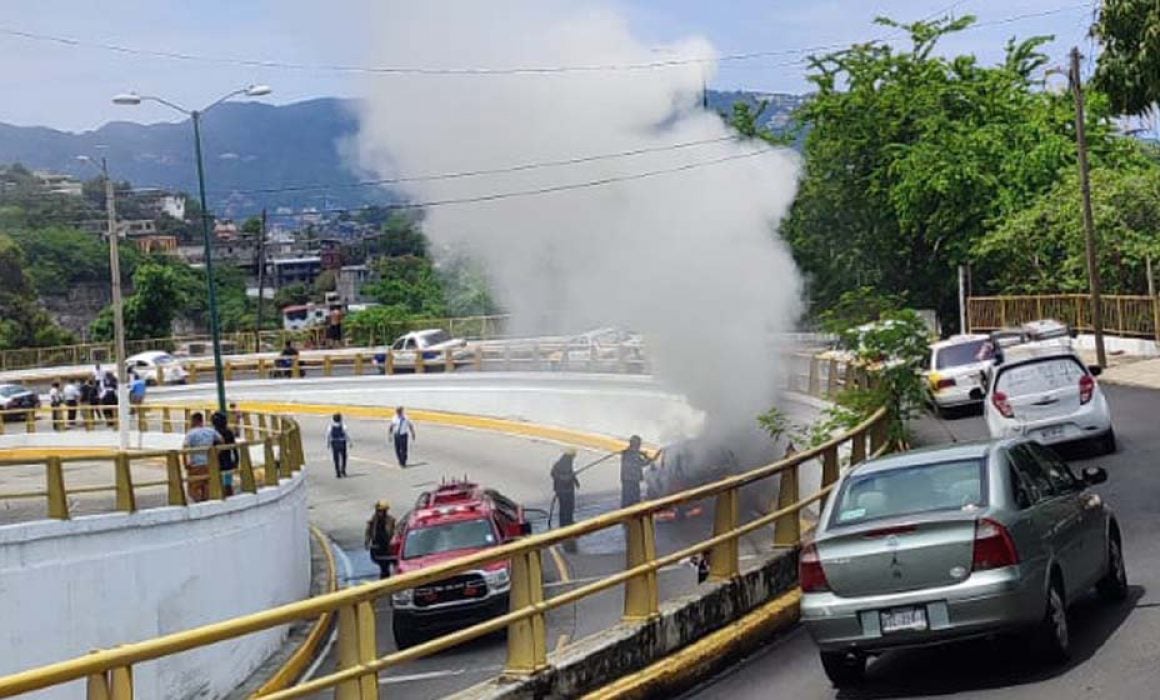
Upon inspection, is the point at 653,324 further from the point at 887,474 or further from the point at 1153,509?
the point at 887,474

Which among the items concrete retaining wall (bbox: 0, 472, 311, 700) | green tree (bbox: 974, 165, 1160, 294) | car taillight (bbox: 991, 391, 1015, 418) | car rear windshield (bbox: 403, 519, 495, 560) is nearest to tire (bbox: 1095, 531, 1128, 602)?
concrete retaining wall (bbox: 0, 472, 311, 700)

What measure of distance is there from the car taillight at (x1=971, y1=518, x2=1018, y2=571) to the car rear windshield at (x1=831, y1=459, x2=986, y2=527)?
0.35 meters

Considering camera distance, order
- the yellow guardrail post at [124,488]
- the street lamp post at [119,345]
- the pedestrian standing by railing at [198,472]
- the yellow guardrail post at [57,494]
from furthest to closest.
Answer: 1. the street lamp post at [119,345]
2. the pedestrian standing by railing at [198,472]
3. the yellow guardrail post at [124,488]
4. the yellow guardrail post at [57,494]

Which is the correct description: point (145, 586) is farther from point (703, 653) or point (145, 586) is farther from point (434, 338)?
point (434, 338)

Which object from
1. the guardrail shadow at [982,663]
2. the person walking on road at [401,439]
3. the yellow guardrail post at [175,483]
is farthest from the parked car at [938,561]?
the person walking on road at [401,439]

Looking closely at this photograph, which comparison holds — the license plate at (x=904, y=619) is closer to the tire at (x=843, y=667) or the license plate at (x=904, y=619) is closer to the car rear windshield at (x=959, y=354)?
the tire at (x=843, y=667)

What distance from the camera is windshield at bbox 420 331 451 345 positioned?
6794cm

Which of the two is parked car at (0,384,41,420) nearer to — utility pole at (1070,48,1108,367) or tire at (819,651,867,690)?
utility pole at (1070,48,1108,367)

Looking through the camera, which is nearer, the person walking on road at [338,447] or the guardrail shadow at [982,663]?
the guardrail shadow at [982,663]

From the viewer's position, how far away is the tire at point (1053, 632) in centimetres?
995

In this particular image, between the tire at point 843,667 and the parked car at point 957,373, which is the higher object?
the parked car at point 957,373

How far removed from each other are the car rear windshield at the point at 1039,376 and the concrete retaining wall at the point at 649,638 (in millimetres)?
10132

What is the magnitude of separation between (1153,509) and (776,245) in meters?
26.0

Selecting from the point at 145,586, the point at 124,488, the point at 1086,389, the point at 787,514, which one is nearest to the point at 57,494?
the point at 124,488
